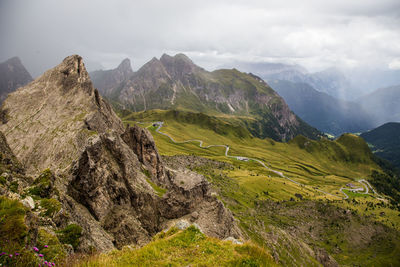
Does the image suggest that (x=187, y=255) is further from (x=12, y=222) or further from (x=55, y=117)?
(x=55, y=117)

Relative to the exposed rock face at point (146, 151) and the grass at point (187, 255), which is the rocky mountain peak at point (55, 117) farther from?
the grass at point (187, 255)

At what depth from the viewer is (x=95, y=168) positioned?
32.1m

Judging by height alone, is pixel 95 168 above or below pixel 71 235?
below

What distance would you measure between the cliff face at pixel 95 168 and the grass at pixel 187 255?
7.67 meters

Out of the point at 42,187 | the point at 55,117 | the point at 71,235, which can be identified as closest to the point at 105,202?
the point at 42,187

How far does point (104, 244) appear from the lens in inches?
829

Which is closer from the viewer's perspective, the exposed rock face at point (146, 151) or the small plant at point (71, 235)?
the small plant at point (71, 235)

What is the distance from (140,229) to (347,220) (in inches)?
6473

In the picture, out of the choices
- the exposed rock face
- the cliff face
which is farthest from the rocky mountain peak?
the exposed rock face

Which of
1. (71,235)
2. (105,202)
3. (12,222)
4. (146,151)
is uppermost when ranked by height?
(12,222)

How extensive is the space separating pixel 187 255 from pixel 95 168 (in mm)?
25265

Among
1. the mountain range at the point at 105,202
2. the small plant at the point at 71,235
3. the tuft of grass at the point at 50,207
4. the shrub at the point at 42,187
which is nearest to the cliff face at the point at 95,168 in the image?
the mountain range at the point at 105,202

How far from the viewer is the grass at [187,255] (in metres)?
10.5

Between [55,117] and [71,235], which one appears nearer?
[71,235]
